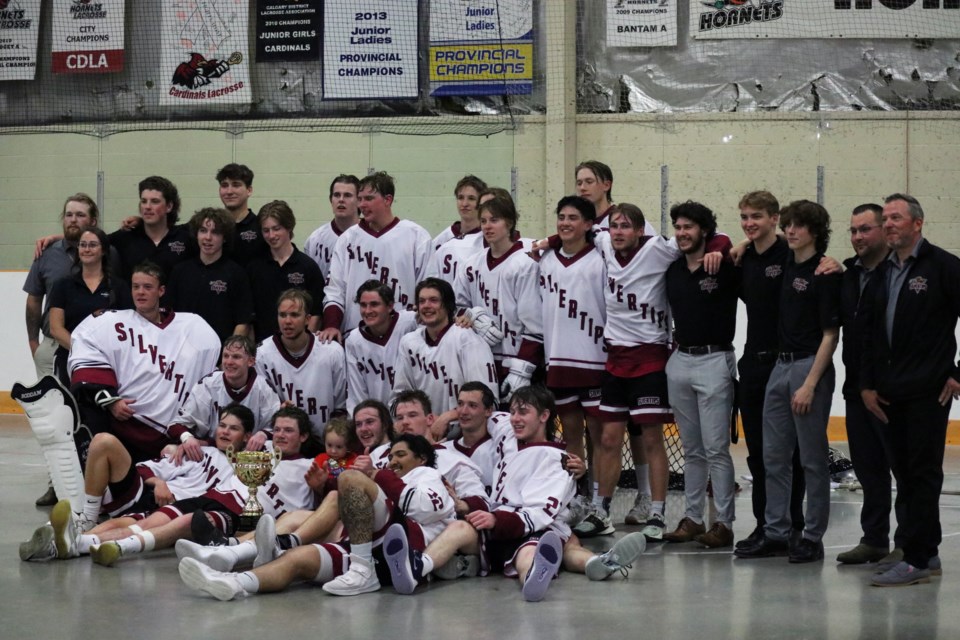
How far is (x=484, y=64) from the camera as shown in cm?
1161

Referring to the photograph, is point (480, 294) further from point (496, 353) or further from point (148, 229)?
point (148, 229)

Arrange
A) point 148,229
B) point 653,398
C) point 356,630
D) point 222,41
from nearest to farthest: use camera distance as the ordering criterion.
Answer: point 356,630 → point 653,398 → point 148,229 → point 222,41

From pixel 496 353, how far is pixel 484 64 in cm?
583

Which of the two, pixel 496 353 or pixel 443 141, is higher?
pixel 443 141

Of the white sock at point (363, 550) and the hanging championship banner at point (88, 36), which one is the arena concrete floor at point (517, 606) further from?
the hanging championship banner at point (88, 36)

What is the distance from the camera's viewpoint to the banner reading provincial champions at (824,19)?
11.0 m

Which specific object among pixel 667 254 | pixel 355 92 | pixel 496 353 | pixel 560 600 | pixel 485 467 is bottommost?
pixel 560 600

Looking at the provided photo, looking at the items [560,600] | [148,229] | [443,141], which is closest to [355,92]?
[443,141]

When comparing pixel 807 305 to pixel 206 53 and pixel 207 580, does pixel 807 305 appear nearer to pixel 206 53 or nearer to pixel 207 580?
pixel 207 580

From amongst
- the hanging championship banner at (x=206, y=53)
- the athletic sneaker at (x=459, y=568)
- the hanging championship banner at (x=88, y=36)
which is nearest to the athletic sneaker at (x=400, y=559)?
the athletic sneaker at (x=459, y=568)

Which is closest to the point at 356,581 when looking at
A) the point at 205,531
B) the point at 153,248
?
the point at 205,531

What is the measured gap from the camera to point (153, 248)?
6.82 m

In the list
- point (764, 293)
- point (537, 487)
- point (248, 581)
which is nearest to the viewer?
point (248, 581)

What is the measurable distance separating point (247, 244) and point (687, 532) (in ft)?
8.98
